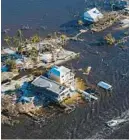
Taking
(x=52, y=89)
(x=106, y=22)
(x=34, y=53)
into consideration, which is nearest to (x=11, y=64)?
(x=34, y=53)

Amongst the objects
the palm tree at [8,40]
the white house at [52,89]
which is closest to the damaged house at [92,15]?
the palm tree at [8,40]

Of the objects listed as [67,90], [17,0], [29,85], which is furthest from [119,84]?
[17,0]

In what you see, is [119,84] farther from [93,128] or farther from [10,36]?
[10,36]

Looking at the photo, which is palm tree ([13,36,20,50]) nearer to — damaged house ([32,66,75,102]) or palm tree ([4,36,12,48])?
palm tree ([4,36,12,48])

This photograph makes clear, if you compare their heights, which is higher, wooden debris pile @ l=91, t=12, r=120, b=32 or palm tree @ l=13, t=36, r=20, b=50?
wooden debris pile @ l=91, t=12, r=120, b=32

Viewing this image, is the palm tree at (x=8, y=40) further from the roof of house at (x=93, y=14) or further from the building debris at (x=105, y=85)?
the building debris at (x=105, y=85)

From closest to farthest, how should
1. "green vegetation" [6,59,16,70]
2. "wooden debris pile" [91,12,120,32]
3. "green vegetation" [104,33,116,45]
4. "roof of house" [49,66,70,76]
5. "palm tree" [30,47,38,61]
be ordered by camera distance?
1. "roof of house" [49,66,70,76]
2. "green vegetation" [6,59,16,70]
3. "palm tree" [30,47,38,61]
4. "green vegetation" [104,33,116,45]
5. "wooden debris pile" [91,12,120,32]

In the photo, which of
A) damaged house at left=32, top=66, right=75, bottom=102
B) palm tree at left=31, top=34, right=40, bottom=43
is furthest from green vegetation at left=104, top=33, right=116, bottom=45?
damaged house at left=32, top=66, right=75, bottom=102

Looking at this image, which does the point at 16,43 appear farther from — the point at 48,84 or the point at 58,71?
the point at 48,84
